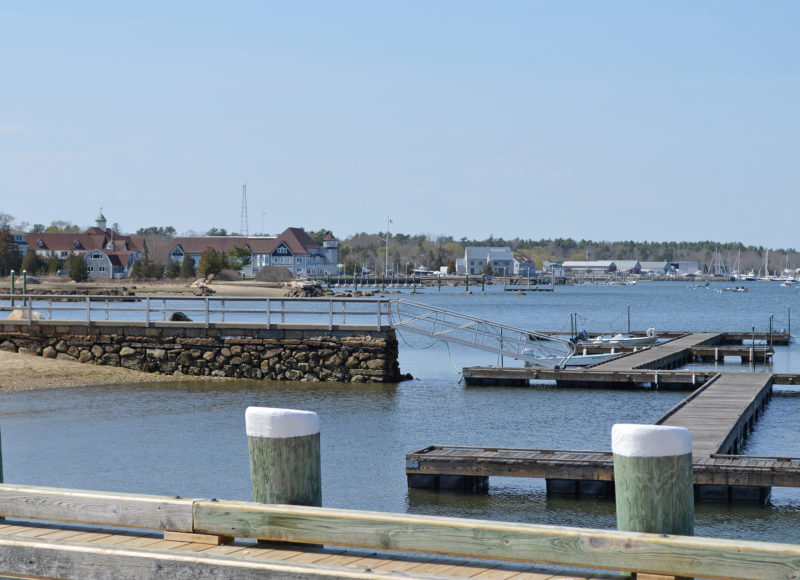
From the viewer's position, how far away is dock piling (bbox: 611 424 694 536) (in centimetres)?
593

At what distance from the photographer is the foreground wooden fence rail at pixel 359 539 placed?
557 cm

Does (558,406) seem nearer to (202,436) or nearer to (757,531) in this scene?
(202,436)

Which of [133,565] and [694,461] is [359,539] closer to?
[133,565]

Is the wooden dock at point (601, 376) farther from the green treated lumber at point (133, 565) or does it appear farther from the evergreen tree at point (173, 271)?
the evergreen tree at point (173, 271)

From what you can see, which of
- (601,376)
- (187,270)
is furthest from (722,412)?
(187,270)

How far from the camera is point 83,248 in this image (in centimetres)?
19000

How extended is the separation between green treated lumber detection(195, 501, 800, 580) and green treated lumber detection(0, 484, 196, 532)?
0.61 feet

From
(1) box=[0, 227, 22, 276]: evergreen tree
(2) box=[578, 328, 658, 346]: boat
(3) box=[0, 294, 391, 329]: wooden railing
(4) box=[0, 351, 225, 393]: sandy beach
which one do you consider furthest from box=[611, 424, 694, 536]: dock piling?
(1) box=[0, 227, 22, 276]: evergreen tree

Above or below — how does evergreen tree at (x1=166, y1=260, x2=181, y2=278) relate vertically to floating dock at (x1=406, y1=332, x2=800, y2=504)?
above

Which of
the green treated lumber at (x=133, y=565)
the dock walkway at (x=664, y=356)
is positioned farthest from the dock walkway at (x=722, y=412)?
the green treated lumber at (x=133, y=565)

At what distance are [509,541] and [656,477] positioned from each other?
3.07ft

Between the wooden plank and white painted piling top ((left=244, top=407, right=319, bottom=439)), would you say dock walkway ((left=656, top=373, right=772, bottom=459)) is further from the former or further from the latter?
the wooden plank

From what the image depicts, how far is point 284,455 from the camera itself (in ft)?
22.4

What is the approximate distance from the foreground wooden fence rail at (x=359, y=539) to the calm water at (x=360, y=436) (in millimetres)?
7901
